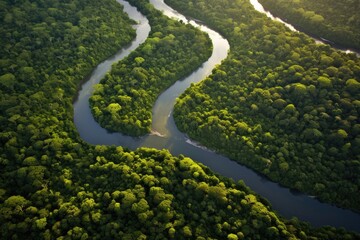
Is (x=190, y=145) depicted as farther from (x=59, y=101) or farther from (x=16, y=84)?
(x=16, y=84)

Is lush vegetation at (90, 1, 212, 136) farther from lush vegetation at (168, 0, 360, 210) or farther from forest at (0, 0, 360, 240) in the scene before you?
lush vegetation at (168, 0, 360, 210)

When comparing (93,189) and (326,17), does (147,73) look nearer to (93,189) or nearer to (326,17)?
(93,189)

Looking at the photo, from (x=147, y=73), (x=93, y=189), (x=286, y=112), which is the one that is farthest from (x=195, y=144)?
(x=147, y=73)

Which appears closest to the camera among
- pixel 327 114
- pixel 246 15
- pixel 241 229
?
pixel 241 229

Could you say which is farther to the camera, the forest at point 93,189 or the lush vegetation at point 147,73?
the lush vegetation at point 147,73

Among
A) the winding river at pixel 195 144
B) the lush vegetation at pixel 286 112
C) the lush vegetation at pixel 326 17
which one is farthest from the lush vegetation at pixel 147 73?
the lush vegetation at pixel 326 17

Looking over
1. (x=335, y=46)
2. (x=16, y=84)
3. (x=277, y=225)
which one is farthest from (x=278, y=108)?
(x=16, y=84)

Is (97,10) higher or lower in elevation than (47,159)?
higher

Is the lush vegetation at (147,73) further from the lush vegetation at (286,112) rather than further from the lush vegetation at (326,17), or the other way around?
the lush vegetation at (326,17)
